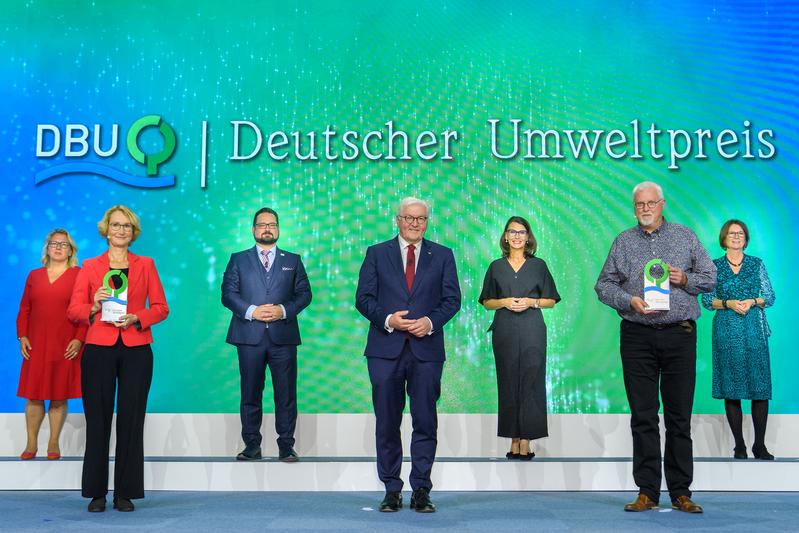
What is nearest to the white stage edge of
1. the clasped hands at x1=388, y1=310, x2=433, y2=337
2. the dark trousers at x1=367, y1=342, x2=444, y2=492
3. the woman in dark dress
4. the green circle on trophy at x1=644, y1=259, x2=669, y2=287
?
the woman in dark dress

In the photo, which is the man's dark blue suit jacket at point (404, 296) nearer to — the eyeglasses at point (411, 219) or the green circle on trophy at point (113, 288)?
the eyeglasses at point (411, 219)

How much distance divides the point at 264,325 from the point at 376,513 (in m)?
1.61

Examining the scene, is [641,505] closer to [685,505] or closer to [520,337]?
[685,505]

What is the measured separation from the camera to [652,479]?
401cm

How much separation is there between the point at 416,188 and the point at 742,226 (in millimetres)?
2314

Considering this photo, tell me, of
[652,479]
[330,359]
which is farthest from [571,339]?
[652,479]

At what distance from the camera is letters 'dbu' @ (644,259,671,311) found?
3850mm

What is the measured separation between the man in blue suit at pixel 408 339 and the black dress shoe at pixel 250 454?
48.0 inches

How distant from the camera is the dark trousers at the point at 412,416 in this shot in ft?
13.3

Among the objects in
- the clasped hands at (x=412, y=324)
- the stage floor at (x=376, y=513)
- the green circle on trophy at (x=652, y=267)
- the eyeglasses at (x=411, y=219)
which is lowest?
the stage floor at (x=376, y=513)

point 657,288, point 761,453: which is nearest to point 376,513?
point 657,288

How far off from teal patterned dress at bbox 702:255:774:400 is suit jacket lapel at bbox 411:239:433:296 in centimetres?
221

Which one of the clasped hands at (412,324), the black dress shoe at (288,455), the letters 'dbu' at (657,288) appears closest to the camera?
the letters 'dbu' at (657,288)

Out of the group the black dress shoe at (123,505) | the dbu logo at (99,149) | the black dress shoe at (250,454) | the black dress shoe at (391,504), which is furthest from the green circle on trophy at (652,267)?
the dbu logo at (99,149)
